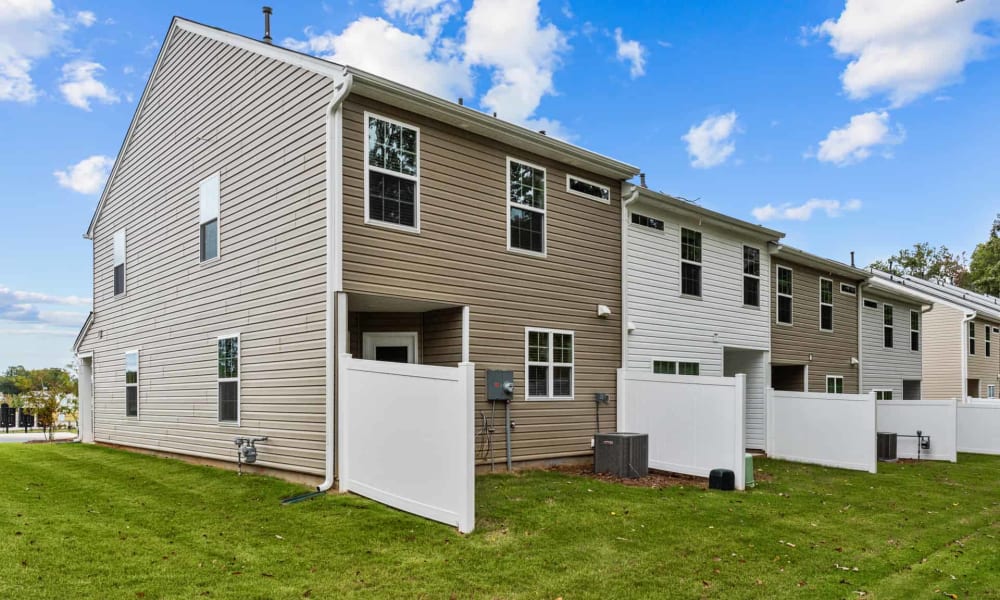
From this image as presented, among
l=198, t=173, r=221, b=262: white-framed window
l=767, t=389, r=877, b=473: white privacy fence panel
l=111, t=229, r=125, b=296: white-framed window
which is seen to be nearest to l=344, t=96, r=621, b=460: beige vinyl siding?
l=198, t=173, r=221, b=262: white-framed window

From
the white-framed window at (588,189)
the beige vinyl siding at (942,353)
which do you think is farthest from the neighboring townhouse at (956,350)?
the white-framed window at (588,189)

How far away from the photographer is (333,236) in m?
8.20

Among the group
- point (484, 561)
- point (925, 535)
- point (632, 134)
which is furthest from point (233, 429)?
point (632, 134)

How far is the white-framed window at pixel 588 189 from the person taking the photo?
11.5m

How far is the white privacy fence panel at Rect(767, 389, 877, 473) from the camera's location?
1278cm

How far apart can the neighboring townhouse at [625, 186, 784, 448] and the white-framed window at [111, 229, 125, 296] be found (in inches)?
427

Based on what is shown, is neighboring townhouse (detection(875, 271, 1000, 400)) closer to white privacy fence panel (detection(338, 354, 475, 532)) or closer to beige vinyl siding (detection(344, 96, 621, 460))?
beige vinyl siding (detection(344, 96, 621, 460))

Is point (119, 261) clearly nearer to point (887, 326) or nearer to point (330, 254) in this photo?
point (330, 254)

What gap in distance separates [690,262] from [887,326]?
11192 millimetres

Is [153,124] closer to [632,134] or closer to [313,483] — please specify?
[313,483]

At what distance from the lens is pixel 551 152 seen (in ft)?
35.7

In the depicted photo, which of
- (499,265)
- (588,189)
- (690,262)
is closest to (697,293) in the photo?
(690,262)

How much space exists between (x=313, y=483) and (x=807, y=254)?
538 inches

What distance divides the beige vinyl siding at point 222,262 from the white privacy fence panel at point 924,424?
557 inches
